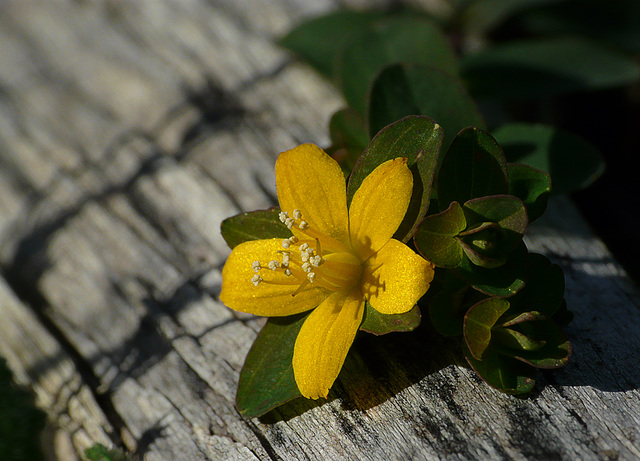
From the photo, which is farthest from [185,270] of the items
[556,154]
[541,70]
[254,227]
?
[541,70]

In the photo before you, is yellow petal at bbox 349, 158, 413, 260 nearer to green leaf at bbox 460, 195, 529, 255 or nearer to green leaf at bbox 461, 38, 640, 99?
green leaf at bbox 460, 195, 529, 255

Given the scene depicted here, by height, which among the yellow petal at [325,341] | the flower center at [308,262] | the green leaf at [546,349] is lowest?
the green leaf at [546,349]

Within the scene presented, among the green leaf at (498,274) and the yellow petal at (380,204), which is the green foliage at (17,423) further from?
the green leaf at (498,274)

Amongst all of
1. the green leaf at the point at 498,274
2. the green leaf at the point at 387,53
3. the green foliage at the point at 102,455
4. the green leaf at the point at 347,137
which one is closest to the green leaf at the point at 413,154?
the green leaf at the point at 498,274

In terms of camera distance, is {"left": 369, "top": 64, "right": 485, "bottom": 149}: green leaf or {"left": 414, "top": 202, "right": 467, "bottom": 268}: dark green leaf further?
{"left": 369, "top": 64, "right": 485, "bottom": 149}: green leaf

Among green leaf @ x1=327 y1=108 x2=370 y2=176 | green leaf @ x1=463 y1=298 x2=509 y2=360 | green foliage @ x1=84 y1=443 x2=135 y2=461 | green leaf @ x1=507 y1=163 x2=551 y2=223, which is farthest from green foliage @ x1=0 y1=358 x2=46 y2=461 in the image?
green leaf @ x1=507 y1=163 x2=551 y2=223

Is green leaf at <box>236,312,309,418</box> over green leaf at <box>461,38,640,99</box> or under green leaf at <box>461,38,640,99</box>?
over

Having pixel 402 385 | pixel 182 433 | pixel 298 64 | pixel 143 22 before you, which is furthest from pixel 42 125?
pixel 402 385
